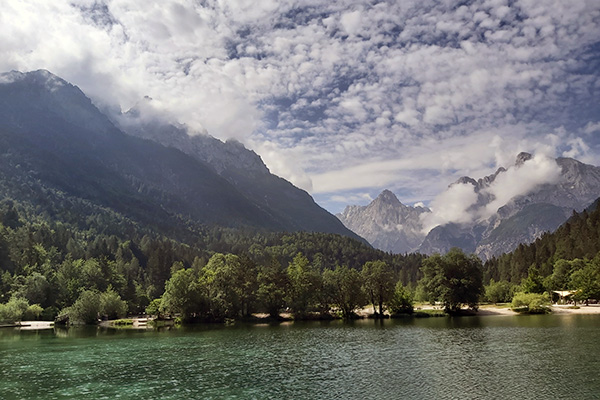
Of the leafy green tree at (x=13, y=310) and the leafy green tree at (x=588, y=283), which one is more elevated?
the leafy green tree at (x=588, y=283)

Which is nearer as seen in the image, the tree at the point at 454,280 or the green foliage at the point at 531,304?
the tree at the point at 454,280

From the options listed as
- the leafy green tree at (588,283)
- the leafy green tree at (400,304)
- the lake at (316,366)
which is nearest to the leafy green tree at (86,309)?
the lake at (316,366)

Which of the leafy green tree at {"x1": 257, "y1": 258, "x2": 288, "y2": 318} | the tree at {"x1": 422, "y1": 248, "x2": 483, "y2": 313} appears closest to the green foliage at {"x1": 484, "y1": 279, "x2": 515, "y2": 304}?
the tree at {"x1": 422, "y1": 248, "x2": 483, "y2": 313}

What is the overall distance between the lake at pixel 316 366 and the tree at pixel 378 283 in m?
45.8

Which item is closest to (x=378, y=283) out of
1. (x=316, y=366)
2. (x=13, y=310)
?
(x=316, y=366)

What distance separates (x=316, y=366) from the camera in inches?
2376

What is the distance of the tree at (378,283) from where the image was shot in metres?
142

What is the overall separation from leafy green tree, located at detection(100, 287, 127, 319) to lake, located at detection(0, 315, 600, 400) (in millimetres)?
52253

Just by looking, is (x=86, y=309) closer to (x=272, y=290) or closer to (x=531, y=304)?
(x=272, y=290)

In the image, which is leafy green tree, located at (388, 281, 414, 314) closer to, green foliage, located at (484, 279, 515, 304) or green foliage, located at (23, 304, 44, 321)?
green foliage, located at (484, 279, 515, 304)

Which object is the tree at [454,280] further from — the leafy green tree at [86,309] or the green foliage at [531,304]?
the leafy green tree at [86,309]

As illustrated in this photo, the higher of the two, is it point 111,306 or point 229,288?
point 229,288

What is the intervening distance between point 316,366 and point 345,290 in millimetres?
85286

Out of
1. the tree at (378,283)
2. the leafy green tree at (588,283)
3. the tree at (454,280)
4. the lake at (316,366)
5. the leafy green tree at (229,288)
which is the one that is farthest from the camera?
the leafy green tree at (588,283)
